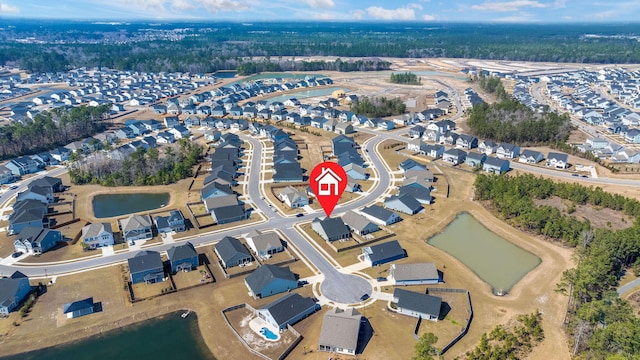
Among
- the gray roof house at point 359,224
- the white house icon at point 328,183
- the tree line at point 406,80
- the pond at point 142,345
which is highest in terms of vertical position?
the tree line at point 406,80

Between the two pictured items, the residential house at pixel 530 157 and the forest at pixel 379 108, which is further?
the forest at pixel 379 108

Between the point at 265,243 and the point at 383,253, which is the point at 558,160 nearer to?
the point at 383,253

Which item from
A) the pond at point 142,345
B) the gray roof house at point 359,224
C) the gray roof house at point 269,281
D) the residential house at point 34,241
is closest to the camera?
the pond at point 142,345

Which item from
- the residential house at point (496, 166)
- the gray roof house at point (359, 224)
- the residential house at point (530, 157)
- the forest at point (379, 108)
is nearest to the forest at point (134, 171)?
the gray roof house at point (359, 224)

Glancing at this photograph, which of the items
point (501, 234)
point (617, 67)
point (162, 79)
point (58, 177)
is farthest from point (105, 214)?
point (617, 67)

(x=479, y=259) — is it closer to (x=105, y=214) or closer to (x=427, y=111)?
(x=105, y=214)

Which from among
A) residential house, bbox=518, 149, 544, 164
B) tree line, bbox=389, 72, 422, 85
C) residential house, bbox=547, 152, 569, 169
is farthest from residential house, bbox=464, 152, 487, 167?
tree line, bbox=389, 72, 422, 85

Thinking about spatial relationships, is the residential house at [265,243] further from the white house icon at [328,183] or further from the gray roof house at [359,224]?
the gray roof house at [359,224]
